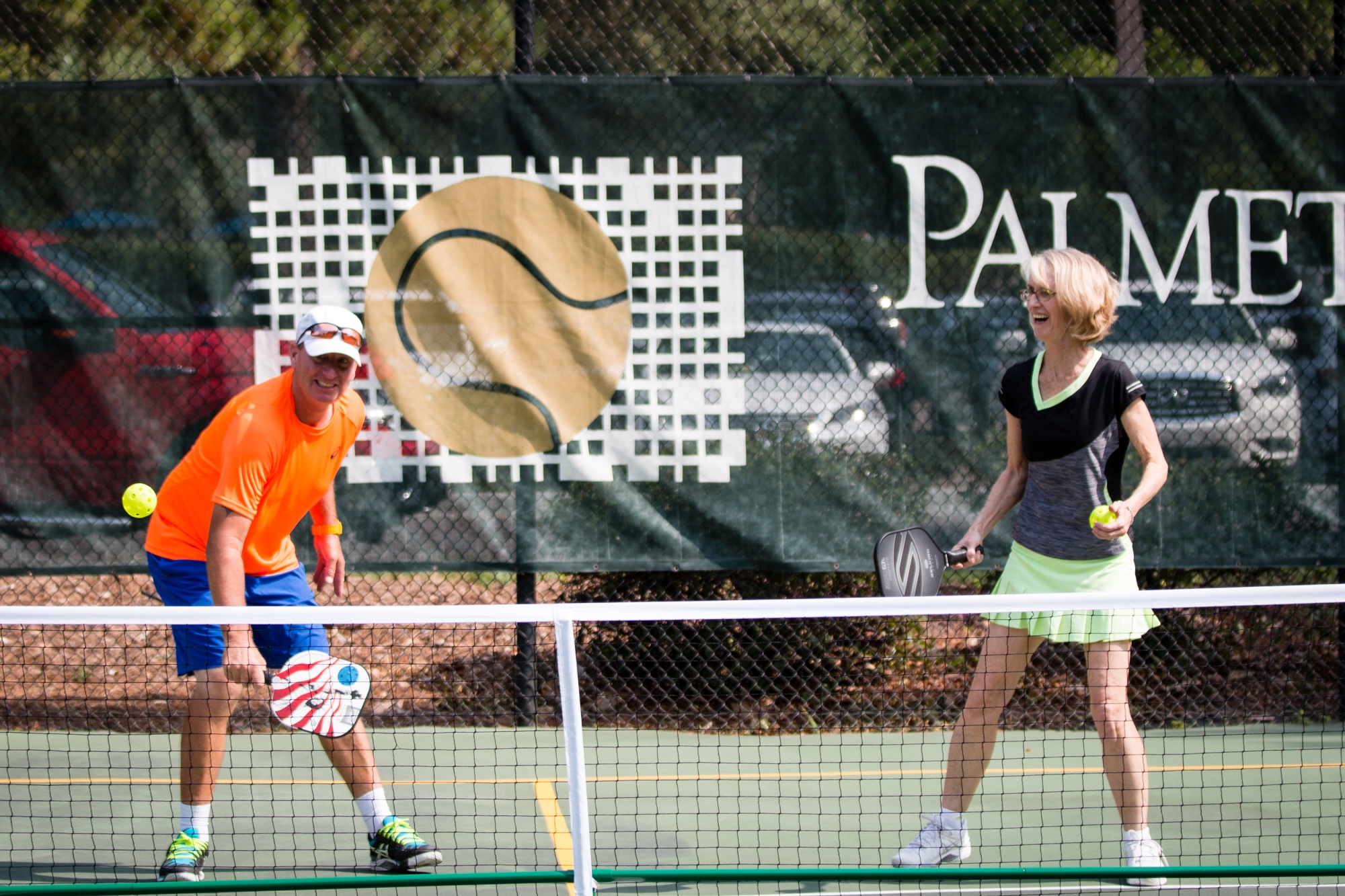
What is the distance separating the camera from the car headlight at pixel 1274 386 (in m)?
4.94

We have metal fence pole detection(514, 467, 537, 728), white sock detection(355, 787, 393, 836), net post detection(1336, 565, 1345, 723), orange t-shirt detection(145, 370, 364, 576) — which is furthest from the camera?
net post detection(1336, 565, 1345, 723)

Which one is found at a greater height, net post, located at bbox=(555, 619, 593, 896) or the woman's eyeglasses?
the woman's eyeglasses

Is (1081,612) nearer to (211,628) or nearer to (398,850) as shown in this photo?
(398,850)

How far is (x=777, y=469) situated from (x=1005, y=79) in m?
1.76

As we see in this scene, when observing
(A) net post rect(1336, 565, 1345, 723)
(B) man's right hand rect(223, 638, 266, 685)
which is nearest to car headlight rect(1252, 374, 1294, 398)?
(A) net post rect(1336, 565, 1345, 723)

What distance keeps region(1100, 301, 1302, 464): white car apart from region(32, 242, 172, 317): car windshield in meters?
3.73

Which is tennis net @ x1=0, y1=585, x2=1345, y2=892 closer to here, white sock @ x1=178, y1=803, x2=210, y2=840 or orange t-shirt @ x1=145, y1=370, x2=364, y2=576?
white sock @ x1=178, y1=803, x2=210, y2=840

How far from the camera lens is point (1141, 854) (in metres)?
3.27

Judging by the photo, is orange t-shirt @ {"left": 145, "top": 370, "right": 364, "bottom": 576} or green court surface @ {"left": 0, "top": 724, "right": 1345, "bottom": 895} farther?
green court surface @ {"left": 0, "top": 724, "right": 1345, "bottom": 895}

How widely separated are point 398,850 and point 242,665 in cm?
71

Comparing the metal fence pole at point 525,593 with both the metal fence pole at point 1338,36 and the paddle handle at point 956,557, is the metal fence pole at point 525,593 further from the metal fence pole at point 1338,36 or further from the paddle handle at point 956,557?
the metal fence pole at point 1338,36

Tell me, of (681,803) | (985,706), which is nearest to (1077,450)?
(985,706)

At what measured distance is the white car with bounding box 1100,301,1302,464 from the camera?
490cm

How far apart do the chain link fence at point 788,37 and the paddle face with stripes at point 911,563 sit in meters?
2.36
